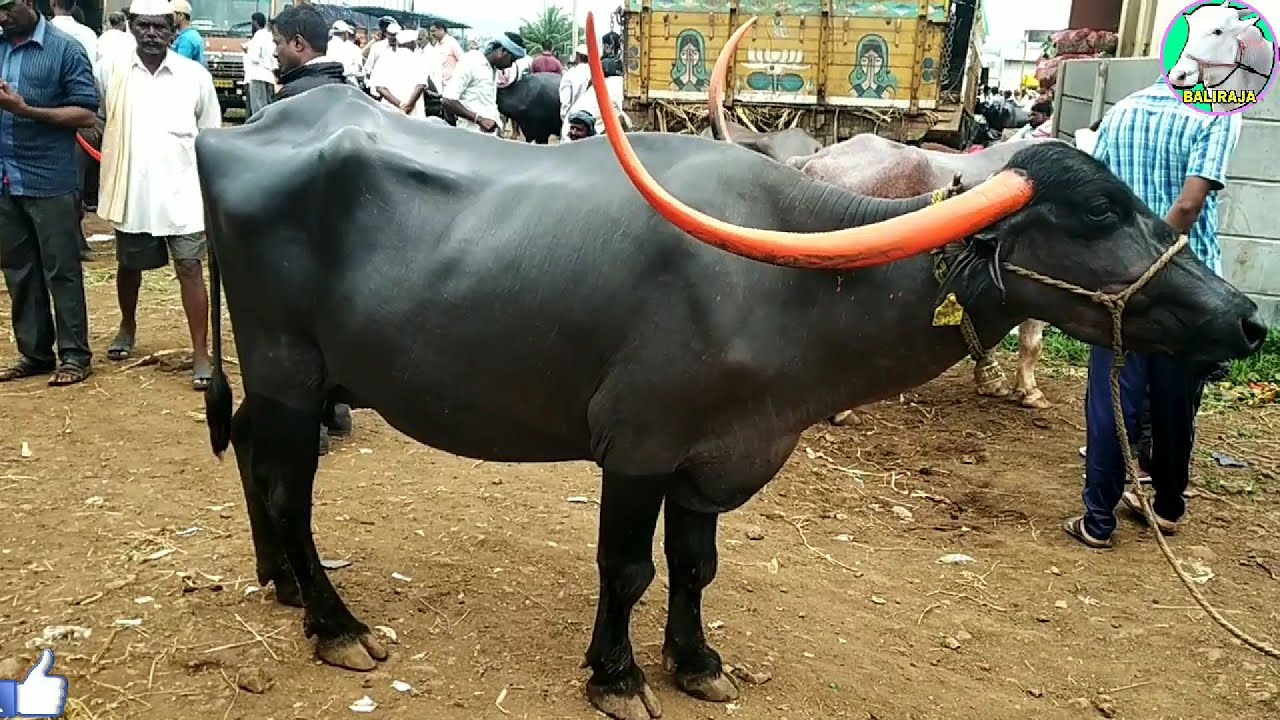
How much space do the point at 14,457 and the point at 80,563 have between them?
1338 millimetres

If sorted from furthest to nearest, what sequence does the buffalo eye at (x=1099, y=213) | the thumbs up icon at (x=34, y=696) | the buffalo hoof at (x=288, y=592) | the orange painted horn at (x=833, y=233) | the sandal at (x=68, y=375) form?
the sandal at (x=68, y=375) → the buffalo hoof at (x=288, y=592) → the thumbs up icon at (x=34, y=696) → the buffalo eye at (x=1099, y=213) → the orange painted horn at (x=833, y=233)

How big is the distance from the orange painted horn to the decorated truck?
6.26m

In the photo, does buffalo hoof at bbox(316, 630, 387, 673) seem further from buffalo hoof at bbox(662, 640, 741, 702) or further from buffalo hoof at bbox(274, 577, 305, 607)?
buffalo hoof at bbox(662, 640, 741, 702)

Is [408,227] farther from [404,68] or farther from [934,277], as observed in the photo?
[404,68]

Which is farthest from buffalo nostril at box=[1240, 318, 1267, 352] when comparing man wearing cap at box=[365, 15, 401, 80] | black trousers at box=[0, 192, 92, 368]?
man wearing cap at box=[365, 15, 401, 80]

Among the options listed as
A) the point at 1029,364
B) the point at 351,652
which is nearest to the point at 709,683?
the point at 351,652

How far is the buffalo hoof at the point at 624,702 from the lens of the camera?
120 inches

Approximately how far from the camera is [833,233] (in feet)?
7.76

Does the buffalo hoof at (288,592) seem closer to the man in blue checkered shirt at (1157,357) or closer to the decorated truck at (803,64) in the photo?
the man in blue checkered shirt at (1157,357)

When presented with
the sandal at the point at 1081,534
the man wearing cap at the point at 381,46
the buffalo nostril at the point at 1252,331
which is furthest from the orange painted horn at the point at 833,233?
the man wearing cap at the point at 381,46

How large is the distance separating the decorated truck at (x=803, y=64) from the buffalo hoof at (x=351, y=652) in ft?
19.5

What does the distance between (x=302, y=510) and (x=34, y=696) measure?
0.87m

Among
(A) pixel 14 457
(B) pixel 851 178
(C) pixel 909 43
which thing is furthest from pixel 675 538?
(C) pixel 909 43

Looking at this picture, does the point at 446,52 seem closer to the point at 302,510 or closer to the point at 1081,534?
the point at 1081,534
